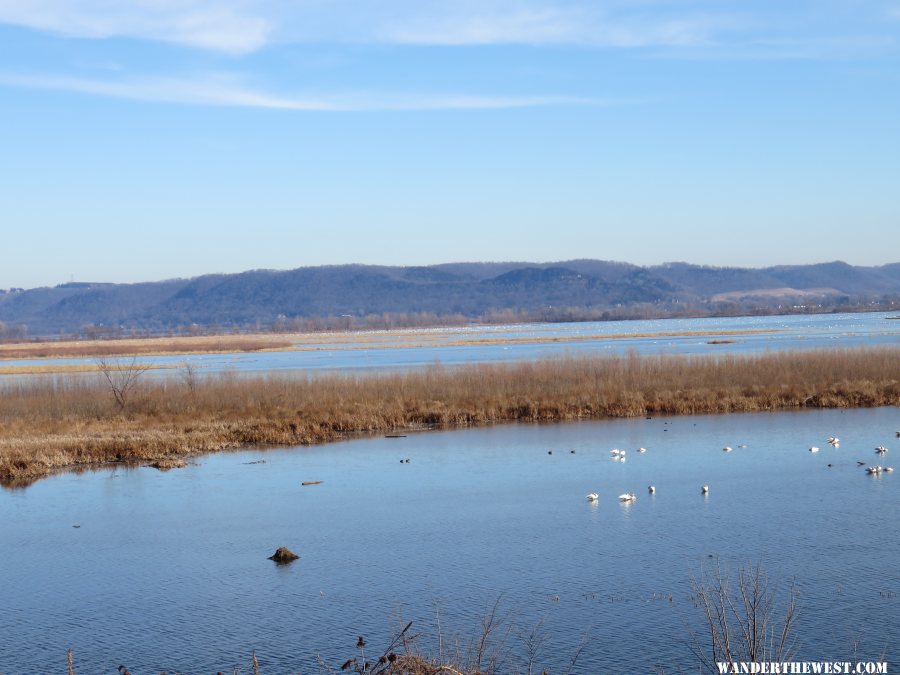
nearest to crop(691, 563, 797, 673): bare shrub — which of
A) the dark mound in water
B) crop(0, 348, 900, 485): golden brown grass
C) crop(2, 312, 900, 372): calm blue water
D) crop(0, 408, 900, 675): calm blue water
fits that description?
crop(0, 408, 900, 675): calm blue water

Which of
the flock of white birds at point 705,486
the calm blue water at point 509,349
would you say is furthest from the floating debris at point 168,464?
the calm blue water at point 509,349

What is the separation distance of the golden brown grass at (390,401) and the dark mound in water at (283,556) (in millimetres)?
12734

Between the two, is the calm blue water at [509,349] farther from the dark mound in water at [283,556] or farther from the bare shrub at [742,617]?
the bare shrub at [742,617]

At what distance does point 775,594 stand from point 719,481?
8.73 metres

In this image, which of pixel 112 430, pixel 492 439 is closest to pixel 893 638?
pixel 492 439

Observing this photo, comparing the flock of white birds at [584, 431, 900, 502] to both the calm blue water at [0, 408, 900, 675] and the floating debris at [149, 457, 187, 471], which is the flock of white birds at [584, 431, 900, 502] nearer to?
the calm blue water at [0, 408, 900, 675]

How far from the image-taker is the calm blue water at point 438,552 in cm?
1209

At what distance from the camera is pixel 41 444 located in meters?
28.0

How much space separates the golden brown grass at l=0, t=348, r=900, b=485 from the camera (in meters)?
30.1

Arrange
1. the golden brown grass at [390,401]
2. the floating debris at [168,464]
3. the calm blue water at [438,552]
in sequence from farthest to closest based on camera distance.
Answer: the golden brown grass at [390,401] < the floating debris at [168,464] < the calm blue water at [438,552]

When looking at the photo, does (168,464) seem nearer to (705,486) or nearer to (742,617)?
(705,486)

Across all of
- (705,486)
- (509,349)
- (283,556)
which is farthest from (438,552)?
(509,349)

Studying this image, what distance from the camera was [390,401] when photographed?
116ft

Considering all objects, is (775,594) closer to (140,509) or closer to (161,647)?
(161,647)
